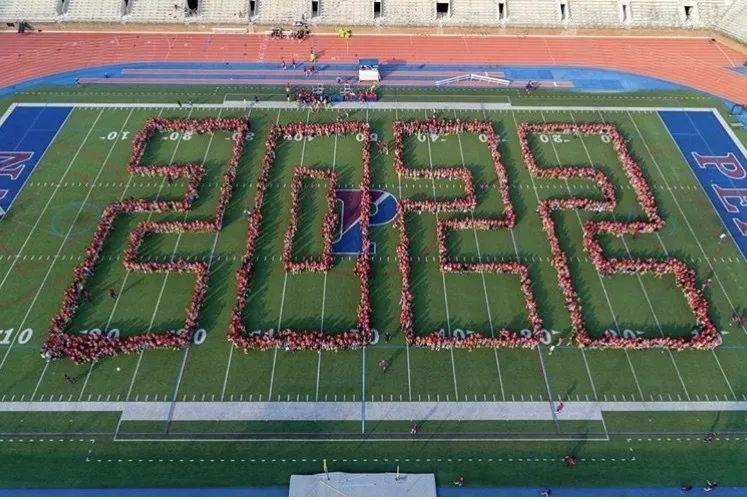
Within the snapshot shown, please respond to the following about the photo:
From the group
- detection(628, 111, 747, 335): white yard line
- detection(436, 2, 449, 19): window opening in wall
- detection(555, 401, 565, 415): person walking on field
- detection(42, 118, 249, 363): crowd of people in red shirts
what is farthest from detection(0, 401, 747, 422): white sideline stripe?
detection(436, 2, 449, 19): window opening in wall

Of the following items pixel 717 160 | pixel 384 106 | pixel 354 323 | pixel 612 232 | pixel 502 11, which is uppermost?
pixel 502 11

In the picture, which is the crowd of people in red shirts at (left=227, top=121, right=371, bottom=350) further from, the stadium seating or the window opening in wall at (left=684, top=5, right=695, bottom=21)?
the stadium seating

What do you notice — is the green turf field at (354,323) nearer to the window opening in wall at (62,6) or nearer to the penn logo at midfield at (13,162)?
the penn logo at midfield at (13,162)

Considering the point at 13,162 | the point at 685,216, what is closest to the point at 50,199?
the point at 13,162

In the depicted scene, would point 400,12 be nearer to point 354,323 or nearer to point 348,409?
point 354,323

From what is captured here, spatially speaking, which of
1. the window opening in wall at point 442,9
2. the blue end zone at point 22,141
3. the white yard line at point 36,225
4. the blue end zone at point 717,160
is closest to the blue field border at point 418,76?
the blue end zone at point 22,141

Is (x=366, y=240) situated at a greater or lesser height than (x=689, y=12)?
lesser

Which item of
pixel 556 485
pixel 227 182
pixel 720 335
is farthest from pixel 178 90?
pixel 720 335
